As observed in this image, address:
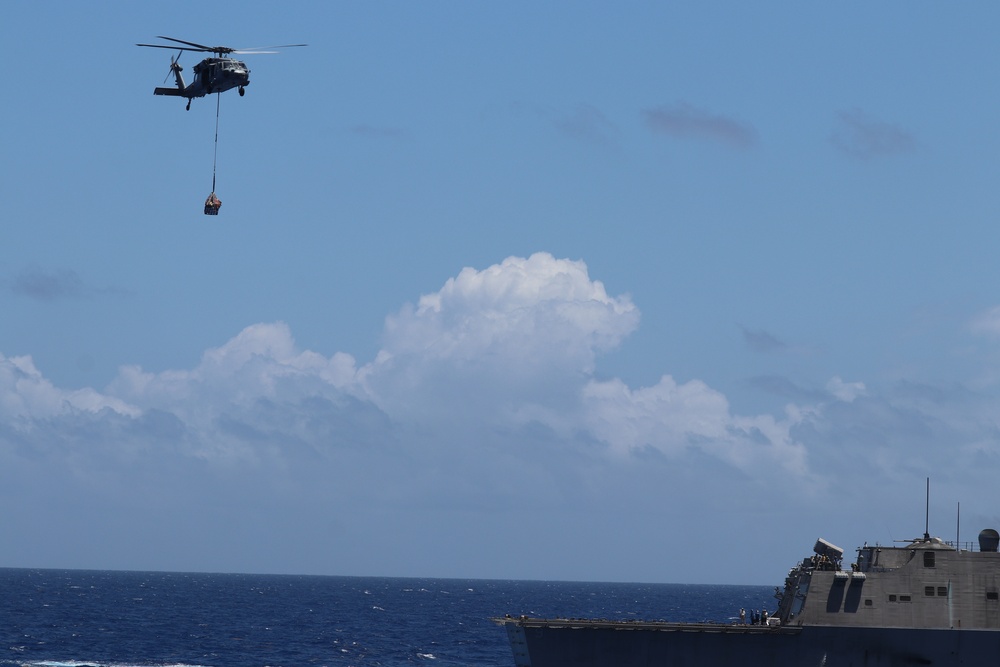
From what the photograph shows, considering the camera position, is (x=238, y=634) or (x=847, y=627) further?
(x=238, y=634)

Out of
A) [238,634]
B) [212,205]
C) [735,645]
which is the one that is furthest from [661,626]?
[238,634]

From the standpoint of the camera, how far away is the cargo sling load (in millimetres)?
44844

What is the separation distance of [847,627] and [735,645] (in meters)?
3.76

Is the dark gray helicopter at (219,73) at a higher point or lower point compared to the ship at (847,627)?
higher

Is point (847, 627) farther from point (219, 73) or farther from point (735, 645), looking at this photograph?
point (219, 73)

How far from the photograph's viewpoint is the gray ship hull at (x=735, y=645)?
44500 mm

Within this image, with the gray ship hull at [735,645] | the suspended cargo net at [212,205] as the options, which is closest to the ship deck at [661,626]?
the gray ship hull at [735,645]

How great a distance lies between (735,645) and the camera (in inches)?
1820

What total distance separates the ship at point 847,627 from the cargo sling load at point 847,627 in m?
0.03

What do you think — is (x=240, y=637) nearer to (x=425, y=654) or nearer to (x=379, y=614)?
(x=425, y=654)

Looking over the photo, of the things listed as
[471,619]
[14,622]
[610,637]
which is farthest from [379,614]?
[610,637]

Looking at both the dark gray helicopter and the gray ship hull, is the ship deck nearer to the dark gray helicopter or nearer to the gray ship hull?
the gray ship hull

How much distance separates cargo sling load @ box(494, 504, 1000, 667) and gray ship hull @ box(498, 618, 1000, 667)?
0.11 ft

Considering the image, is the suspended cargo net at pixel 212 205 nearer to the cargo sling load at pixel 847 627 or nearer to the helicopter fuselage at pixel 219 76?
the helicopter fuselage at pixel 219 76
